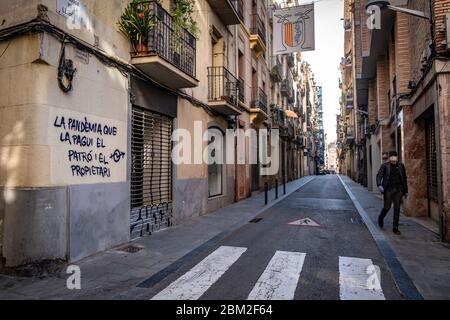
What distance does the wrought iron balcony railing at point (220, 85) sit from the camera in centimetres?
1130

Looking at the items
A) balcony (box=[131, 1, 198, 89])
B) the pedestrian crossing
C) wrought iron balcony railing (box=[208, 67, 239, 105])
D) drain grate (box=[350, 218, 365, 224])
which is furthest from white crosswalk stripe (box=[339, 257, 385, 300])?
wrought iron balcony railing (box=[208, 67, 239, 105])

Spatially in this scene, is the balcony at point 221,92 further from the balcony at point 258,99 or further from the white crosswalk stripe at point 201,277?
the white crosswalk stripe at point 201,277

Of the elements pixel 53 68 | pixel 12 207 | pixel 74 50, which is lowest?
pixel 12 207

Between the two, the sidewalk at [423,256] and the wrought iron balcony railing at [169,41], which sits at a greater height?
the wrought iron balcony railing at [169,41]

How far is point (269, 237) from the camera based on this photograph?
7.18 meters

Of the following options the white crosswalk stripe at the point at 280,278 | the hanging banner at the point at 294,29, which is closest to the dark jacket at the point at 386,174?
the white crosswalk stripe at the point at 280,278

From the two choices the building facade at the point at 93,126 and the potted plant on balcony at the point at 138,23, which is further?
the potted plant on balcony at the point at 138,23

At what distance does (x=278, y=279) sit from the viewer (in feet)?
14.4

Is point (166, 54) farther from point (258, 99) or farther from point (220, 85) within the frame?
point (258, 99)

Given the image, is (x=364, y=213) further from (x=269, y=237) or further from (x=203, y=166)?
(x=203, y=166)

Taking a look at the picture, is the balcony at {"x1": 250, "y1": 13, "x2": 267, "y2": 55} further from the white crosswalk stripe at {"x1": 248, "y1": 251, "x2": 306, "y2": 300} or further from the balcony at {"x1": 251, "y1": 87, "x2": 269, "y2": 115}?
the white crosswalk stripe at {"x1": 248, "y1": 251, "x2": 306, "y2": 300}

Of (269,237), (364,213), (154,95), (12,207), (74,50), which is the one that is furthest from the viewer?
(364,213)

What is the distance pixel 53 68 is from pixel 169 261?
3.65 meters
